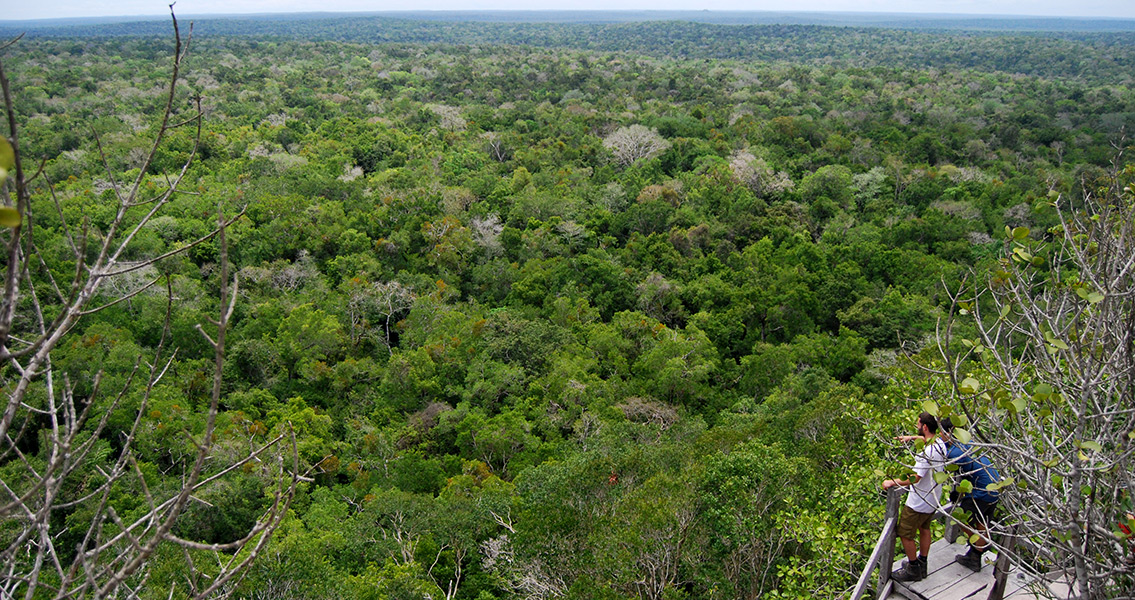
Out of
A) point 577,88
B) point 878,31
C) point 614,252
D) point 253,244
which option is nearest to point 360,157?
point 253,244

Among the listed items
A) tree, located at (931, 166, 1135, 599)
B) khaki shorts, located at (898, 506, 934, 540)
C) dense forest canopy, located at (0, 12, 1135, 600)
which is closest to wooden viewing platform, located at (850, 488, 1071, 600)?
khaki shorts, located at (898, 506, 934, 540)

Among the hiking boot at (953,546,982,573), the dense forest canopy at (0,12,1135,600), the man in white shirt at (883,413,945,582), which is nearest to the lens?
the man in white shirt at (883,413,945,582)

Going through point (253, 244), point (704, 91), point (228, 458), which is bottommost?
point (228, 458)

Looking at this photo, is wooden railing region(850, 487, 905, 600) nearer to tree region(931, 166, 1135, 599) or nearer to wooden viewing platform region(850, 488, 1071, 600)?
wooden viewing platform region(850, 488, 1071, 600)

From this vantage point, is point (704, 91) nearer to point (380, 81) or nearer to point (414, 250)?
point (380, 81)

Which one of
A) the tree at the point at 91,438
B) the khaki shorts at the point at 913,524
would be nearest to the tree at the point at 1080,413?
the khaki shorts at the point at 913,524

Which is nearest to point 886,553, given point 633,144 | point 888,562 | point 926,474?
point 888,562
